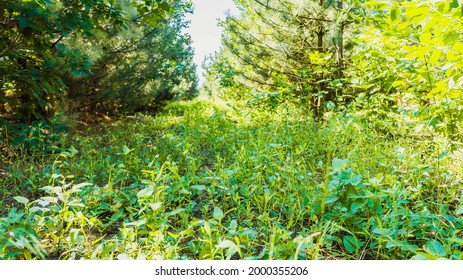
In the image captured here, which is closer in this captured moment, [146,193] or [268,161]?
[146,193]

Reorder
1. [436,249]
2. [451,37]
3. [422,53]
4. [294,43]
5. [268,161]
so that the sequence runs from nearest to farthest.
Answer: [436,249], [451,37], [422,53], [268,161], [294,43]

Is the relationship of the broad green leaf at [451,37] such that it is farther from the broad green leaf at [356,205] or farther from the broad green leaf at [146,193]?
the broad green leaf at [146,193]

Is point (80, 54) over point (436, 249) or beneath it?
over

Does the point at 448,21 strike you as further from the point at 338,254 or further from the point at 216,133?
the point at 216,133

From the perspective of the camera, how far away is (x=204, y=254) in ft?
3.81

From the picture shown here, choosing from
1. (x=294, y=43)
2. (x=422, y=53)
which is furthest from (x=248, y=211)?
(x=294, y=43)

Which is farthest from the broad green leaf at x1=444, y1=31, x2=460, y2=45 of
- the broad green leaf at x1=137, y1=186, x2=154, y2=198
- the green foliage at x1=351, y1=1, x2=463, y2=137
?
the broad green leaf at x1=137, y1=186, x2=154, y2=198

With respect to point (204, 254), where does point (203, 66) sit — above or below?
above

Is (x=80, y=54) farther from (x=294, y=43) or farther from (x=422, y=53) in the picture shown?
(x=294, y=43)

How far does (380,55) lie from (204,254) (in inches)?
95.3

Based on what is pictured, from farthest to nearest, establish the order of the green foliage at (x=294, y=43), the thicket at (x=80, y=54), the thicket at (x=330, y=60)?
the green foliage at (x=294, y=43) < the thicket at (x=80, y=54) < the thicket at (x=330, y=60)

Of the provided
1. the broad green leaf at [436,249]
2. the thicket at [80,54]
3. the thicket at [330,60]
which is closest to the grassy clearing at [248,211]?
the broad green leaf at [436,249]

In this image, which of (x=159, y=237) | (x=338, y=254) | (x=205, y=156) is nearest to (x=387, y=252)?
(x=338, y=254)

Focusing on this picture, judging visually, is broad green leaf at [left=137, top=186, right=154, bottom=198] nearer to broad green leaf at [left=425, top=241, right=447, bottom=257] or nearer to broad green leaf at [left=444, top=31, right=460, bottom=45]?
broad green leaf at [left=425, top=241, right=447, bottom=257]
